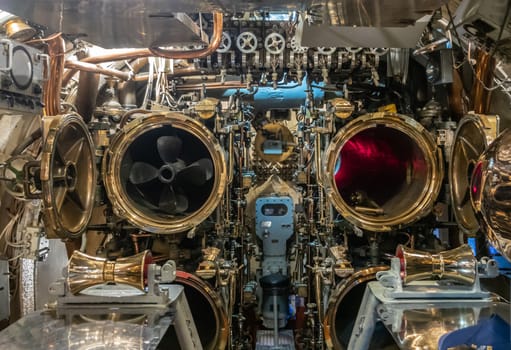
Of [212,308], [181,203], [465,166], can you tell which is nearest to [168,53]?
[181,203]

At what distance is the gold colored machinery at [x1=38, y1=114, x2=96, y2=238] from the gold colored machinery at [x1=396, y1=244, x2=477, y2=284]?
5.92ft

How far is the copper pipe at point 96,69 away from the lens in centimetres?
342

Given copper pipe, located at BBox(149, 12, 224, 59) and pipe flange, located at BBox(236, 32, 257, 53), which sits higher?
pipe flange, located at BBox(236, 32, 257, 53)

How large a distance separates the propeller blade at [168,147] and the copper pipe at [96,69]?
0.76 metres

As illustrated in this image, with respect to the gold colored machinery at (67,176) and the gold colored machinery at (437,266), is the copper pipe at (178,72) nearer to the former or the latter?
the gold colored machinery at (67,176)

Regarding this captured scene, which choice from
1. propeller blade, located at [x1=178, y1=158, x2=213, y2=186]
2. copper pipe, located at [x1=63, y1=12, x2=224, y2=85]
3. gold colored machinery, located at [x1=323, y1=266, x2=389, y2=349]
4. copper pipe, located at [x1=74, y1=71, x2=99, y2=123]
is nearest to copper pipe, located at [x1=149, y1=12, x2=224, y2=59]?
copper pipe, located at [x1=63, y1=12, x2=224, y2=85]

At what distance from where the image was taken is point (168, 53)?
9.32 ft

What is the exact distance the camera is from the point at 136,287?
209 cm

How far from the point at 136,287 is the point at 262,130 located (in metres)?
3.57

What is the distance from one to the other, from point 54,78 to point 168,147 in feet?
3.09

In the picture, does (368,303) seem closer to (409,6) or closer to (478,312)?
(478,312)

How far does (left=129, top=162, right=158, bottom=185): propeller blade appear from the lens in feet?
11.1

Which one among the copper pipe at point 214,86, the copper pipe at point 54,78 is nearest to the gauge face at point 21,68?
the copper pipe at point 54,78

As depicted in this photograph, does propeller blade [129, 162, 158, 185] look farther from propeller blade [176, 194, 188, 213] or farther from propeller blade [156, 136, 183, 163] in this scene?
propeller blade [176, 194, 188, 213]
